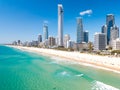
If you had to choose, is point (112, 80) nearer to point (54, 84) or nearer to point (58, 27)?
point (54, 84)

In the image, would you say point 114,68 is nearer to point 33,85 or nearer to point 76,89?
point 76,89

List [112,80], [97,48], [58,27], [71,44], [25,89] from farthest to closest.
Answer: [58,27]
[71,44]
[97,48]
[112,80]
[25,89]

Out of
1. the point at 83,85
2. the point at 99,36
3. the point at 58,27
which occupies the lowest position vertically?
the point at 83,85

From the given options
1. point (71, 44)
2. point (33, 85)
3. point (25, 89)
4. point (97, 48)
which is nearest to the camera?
point (25, 89)

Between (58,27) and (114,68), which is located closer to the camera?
(114,68)

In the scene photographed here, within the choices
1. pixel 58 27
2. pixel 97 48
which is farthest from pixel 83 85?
pixel 58 27

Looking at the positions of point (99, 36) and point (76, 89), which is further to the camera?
point (99, 36)

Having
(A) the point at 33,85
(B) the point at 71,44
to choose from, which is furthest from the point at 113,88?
(B) the point at 71,44

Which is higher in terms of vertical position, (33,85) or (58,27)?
(58,27)

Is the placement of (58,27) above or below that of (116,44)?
above
